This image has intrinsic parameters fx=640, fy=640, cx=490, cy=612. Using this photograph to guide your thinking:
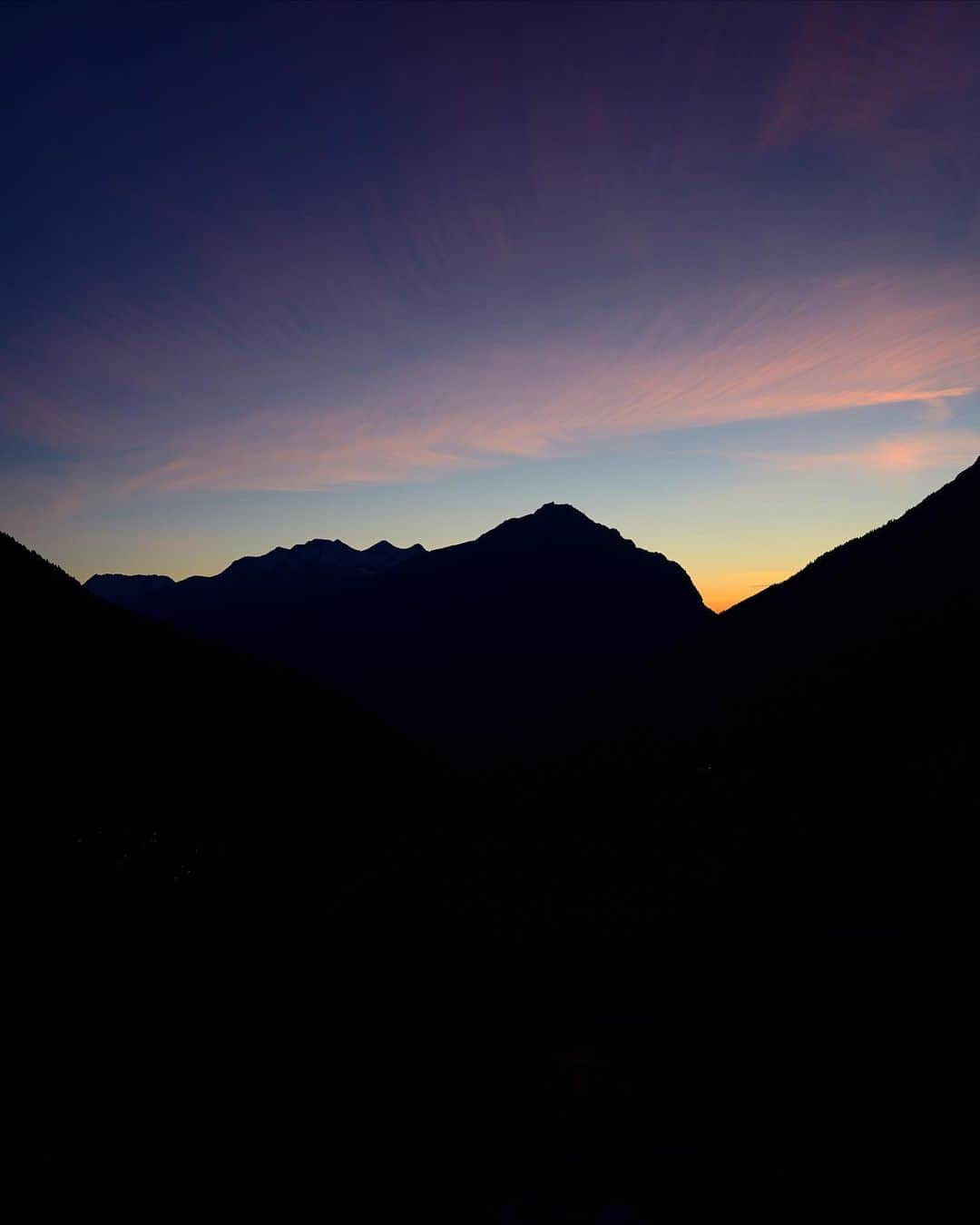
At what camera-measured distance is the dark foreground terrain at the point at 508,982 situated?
774 cm

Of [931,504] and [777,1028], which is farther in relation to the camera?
[931,504]

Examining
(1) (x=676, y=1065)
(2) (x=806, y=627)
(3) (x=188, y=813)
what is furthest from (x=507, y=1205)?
(2) (x=806, y=627)

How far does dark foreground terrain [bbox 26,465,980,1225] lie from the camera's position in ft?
25.4

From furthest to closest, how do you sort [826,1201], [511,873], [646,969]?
[511,873] → [646,969] → [826,1201]

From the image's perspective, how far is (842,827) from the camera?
16.0m

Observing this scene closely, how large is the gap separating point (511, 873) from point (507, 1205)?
13.1 metres

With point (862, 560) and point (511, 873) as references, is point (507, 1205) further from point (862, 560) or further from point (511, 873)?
point (862, 560)

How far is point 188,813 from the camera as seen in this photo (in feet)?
84.9

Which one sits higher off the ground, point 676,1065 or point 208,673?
point 208,673

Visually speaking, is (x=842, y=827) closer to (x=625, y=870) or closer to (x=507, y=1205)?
(x=625, y=870)

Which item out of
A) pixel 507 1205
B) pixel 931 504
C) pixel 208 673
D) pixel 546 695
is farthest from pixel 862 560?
pixel 546 695

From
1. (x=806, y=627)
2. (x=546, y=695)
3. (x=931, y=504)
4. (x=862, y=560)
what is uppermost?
(x=931, y=504)

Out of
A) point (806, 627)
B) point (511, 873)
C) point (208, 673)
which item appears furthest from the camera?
point (806, 627)

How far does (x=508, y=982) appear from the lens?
12.7 meters
